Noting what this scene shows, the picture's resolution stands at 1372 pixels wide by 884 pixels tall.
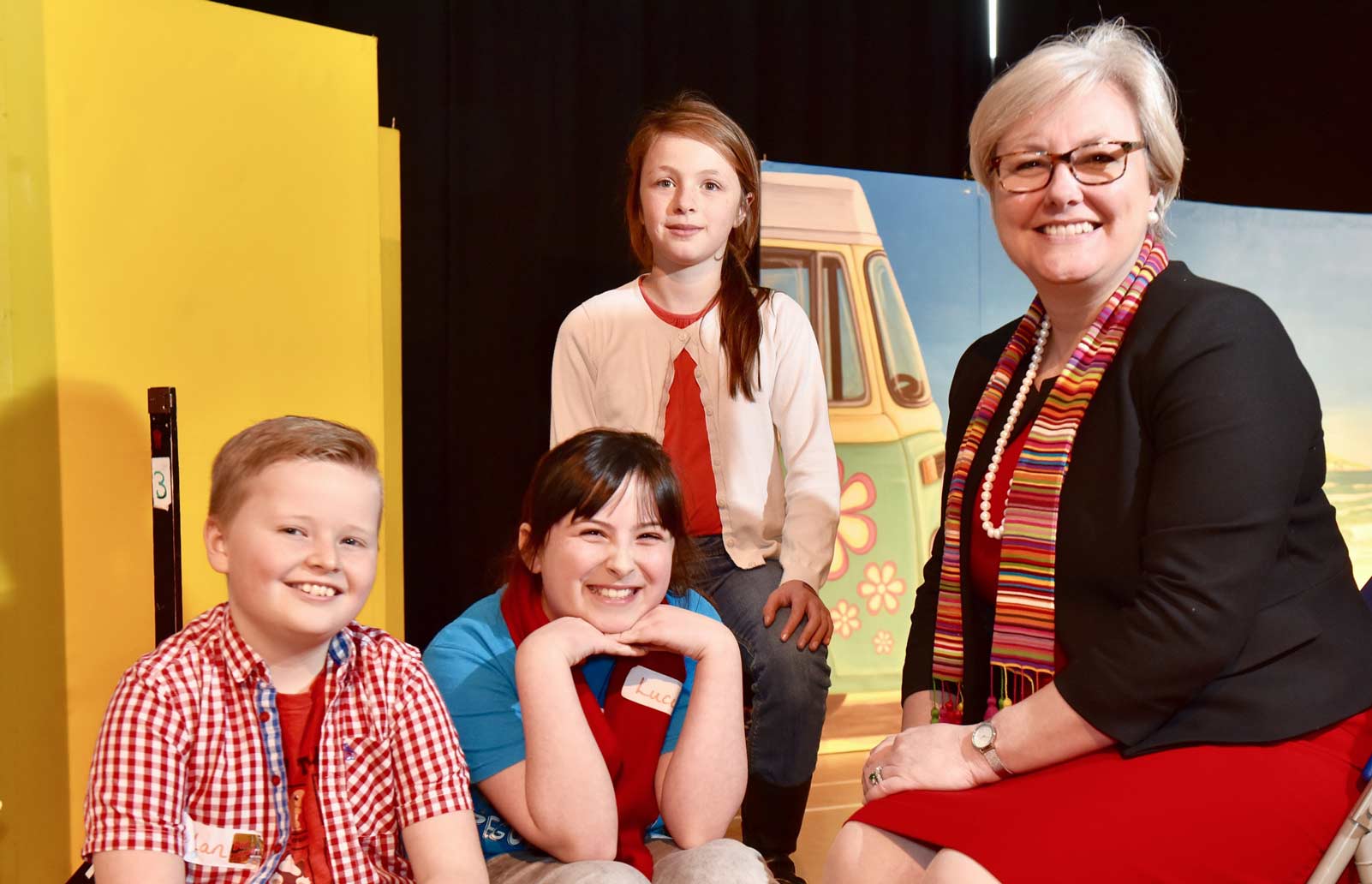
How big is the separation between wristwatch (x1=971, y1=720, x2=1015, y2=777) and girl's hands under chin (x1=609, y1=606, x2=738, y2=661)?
0.39 m

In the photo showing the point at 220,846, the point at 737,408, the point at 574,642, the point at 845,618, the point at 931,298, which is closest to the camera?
the point at 220,846

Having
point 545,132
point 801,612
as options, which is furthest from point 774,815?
point 545,132

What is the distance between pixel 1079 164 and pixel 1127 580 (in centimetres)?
59

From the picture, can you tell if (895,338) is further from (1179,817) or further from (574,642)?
(1179,817)

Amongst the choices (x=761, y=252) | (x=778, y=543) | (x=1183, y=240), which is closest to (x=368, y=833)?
(x=778, y=543)

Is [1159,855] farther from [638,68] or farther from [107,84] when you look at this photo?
[638,68]

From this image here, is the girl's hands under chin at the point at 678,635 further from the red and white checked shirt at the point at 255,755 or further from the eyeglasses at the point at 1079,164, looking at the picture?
the eyeglasses at the point at 1079,164

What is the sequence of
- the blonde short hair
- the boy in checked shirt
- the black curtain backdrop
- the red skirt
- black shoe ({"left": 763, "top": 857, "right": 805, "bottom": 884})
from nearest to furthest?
the red skirt, the boy in checked shirt, the blonde short hair, black shoe ({"left": 763, "top": 857, "right": 805, "bottom": 884}), the black curtain backdrop

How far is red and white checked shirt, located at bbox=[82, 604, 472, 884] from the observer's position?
55.7 inches

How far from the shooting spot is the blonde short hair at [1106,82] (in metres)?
1.65

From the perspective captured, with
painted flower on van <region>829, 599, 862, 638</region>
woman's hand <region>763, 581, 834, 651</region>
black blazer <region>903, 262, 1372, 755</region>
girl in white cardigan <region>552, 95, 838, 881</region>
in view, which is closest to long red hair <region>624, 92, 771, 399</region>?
girl in white cardigan <region>552, 95, 838, 881</region>

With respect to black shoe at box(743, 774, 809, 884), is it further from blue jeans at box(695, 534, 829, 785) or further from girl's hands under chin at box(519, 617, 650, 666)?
girl's hands under chin at box(519, 617, 650, 666)

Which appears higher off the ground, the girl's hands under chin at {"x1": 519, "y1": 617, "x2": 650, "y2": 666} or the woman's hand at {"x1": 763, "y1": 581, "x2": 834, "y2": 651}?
the girl's hands under chin at {"x1": 519, "y1": 617, "x2": 650, "y2": 666}

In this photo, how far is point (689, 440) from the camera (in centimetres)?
260
